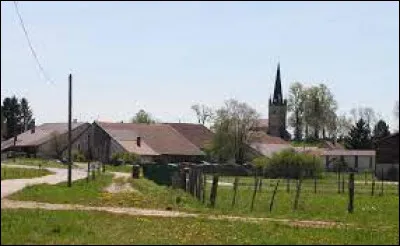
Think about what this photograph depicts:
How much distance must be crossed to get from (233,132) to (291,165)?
995 inches

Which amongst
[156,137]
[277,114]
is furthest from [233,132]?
[277,114]

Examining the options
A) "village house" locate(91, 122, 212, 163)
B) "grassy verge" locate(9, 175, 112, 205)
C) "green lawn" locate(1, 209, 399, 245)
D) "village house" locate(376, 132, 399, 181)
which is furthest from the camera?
"village house" locate(91, 122, 212, 163)

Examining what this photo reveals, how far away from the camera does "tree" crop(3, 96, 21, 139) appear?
12759 centimetres

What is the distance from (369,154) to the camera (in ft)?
395

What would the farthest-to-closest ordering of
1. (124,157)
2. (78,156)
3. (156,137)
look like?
(156,137) < (78,156) < (124,157)

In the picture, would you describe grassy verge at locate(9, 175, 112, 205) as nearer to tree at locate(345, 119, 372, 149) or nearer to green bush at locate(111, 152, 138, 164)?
green bush at locate(111, 152, 138, 164)

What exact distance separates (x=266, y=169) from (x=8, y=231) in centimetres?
7658

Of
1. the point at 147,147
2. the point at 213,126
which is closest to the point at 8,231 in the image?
the point at 147,147

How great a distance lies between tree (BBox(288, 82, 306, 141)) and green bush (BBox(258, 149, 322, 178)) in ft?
163

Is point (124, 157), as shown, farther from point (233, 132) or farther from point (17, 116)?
point (17, 116)

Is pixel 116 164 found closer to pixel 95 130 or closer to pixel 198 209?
pixel 95 130

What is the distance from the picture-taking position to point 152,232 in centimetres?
1762

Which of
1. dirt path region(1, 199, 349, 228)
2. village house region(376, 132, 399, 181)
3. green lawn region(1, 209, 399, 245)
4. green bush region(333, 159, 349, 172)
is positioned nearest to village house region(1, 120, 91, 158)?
green bush region(333, 159, 349, 172)

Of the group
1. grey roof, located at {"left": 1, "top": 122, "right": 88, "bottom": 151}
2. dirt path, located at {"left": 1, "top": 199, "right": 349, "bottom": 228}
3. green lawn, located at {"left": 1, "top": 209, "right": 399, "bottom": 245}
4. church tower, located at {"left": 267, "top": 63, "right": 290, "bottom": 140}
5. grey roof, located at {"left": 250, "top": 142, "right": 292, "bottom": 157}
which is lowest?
dirt path, located at {"left": 1, "top": 199, "right": 349, "bottom": 228}
